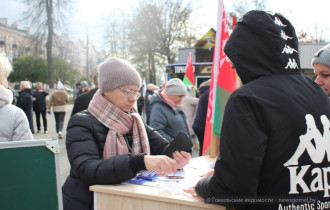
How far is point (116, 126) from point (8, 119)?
125cm

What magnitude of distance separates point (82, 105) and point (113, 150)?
322 centimetres

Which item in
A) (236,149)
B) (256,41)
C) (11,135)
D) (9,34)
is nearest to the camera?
(236,149)

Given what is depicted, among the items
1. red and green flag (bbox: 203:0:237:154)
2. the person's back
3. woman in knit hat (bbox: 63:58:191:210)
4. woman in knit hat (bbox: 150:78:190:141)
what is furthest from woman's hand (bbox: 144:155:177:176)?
woman in knit hat (bbox: 150:78:190:141)

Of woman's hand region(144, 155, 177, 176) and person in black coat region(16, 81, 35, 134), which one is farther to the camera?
person in black coat region(16, 81, 35, 134)

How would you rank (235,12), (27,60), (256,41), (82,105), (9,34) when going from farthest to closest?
1. (9,34)
2. (27,60)
3. (235,12)
4. (82,105)
5. (256,41)

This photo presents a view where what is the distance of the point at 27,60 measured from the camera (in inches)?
1738

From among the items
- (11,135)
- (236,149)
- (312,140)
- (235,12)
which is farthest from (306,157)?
(235,12)

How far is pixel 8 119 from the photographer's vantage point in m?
2.67

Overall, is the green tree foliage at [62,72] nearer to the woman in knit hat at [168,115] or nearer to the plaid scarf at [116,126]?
the woman in knit hat at [168,115]

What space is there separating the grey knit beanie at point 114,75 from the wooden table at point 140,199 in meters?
0.69

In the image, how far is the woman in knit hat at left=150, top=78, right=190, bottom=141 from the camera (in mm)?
3971

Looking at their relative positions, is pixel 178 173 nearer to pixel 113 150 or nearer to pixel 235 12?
pixel 113 150

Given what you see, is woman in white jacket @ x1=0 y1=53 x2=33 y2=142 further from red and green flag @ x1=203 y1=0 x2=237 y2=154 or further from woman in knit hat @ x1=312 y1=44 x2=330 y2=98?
woman in knit hat @ x1=312 y1=44 x2=330 y2=98

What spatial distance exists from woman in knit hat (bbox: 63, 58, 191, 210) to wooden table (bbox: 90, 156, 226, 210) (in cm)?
6
